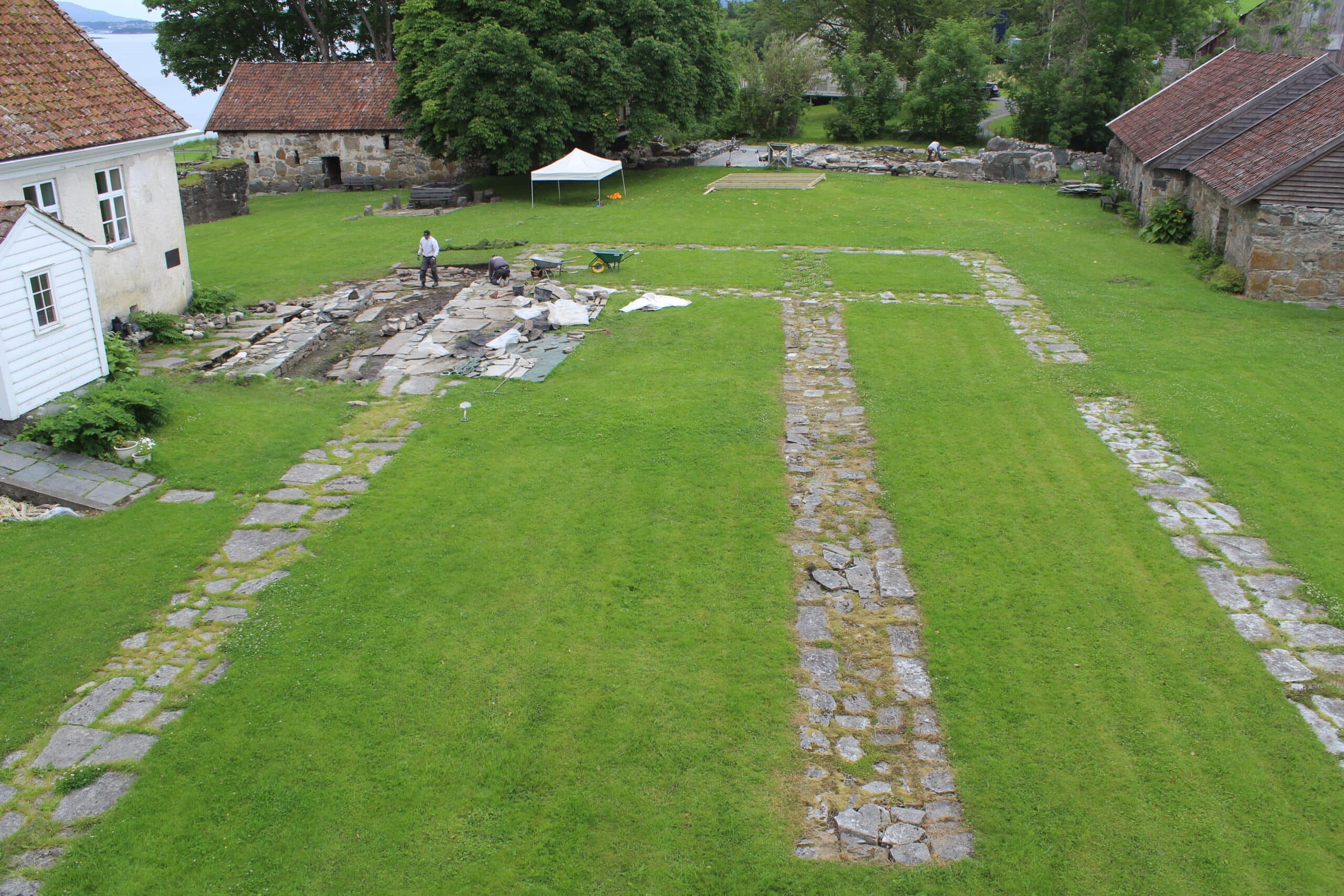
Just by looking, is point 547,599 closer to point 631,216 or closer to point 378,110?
point 631,216

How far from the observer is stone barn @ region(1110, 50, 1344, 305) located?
20578 mm

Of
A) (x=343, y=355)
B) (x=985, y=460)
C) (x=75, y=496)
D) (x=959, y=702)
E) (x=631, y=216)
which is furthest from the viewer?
(x=631, y=216)

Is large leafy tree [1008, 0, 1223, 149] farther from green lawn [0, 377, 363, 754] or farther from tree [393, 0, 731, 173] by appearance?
green lawn [0, 377, 363, 754]

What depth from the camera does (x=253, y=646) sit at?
9336 mm

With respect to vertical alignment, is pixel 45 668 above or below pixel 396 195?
below

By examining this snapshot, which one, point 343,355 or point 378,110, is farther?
point 378,110

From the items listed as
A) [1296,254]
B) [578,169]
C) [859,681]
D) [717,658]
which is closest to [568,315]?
[717,658]

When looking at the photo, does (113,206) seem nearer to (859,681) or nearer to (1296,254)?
(859,681)

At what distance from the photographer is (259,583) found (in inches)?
411

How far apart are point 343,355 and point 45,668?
10552 mm

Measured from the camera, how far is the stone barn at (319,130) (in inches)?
1587

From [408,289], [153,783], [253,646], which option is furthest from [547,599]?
[408,289]

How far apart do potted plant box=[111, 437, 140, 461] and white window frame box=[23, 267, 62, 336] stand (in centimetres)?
206

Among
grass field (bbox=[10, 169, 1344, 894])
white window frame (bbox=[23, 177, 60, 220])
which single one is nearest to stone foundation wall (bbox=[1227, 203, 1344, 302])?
grass field (bbox=[10, 169, 1344, 894])
